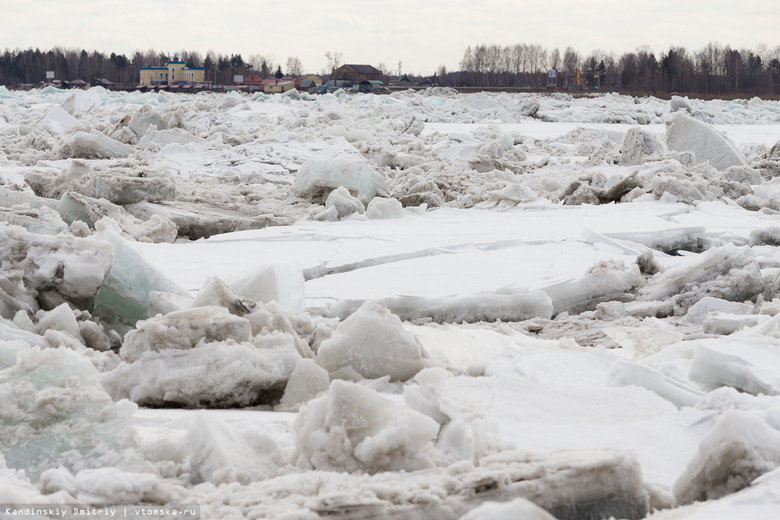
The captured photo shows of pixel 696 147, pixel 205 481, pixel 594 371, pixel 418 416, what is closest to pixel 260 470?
pixel 205 481

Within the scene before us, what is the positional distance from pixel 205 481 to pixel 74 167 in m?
4.99

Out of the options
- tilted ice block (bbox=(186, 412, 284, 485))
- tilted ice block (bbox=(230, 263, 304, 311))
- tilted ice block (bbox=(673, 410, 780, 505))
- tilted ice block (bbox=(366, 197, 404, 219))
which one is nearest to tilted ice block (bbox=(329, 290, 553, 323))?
tilted ice block (bbox=(230, 263, 304, 311))

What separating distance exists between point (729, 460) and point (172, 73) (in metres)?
55.6

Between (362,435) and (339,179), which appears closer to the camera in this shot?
(362,435)

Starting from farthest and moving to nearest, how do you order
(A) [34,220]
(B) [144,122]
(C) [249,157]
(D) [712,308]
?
(B) [144,122] < (C) [249,157] < (A) [34,220] < (D) [712,308]

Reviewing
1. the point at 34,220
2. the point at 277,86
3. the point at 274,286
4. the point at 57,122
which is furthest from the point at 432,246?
the point at 277,86

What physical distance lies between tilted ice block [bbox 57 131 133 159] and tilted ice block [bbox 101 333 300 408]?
6771 mm

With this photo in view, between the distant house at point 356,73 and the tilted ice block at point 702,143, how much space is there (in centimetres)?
4379

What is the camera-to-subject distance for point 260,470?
4.97ft

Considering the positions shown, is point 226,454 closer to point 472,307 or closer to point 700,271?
point 472,307

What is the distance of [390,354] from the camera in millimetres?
2182

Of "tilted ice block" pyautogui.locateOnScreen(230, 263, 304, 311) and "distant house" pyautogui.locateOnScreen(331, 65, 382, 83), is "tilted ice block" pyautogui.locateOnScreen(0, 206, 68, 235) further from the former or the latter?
"distant house" pyautogui.locateOnScreen(331, 65, 382, 83)

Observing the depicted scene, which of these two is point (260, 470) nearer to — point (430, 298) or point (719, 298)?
point (430, 298)

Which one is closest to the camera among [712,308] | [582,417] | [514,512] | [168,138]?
[514,512]
